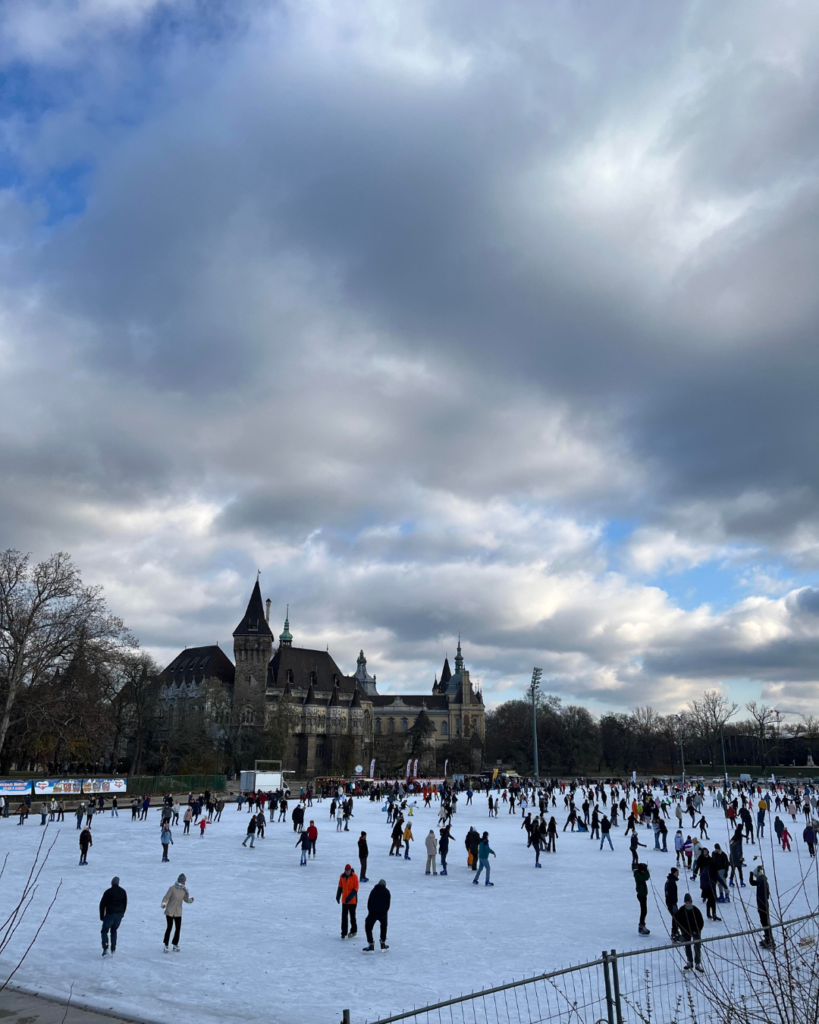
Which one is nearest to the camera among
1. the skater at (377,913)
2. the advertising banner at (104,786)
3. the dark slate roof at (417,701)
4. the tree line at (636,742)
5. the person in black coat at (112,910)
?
the person in black coat at (112,910)

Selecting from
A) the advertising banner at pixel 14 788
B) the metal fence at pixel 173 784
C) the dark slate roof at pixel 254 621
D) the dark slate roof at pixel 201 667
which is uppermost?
the dark slate roof at pixel 254 621

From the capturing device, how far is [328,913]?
16688mm

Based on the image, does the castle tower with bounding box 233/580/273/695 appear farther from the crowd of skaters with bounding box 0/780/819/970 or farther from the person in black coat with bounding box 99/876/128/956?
the person in black coat with bounding box 99/876/128/956

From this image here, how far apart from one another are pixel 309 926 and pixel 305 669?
124250 millimetres

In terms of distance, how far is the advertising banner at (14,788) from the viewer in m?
43.4

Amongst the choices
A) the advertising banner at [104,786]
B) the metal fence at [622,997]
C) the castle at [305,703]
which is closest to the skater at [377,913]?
the metal fence at [622,997]

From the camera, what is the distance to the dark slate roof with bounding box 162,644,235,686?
12681 cm

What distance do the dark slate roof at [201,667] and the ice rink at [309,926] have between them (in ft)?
330

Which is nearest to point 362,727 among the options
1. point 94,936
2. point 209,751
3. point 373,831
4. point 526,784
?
point 209,751

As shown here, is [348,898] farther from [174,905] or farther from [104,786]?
[104,786]

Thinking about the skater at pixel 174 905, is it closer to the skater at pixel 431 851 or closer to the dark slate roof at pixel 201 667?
the skater at pixel 431 851

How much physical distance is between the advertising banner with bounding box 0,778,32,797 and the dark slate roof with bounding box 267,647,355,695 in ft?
288

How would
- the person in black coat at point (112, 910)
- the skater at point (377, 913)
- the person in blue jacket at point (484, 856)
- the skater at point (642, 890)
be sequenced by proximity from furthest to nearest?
the person in blue jacket at point (484, 856)
the skater at point (642, 890)
the skater at point (377, 913)
the person in black coat at point (112, 910)

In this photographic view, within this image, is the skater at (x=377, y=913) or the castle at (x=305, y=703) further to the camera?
the castle at (x=305, y=703)
